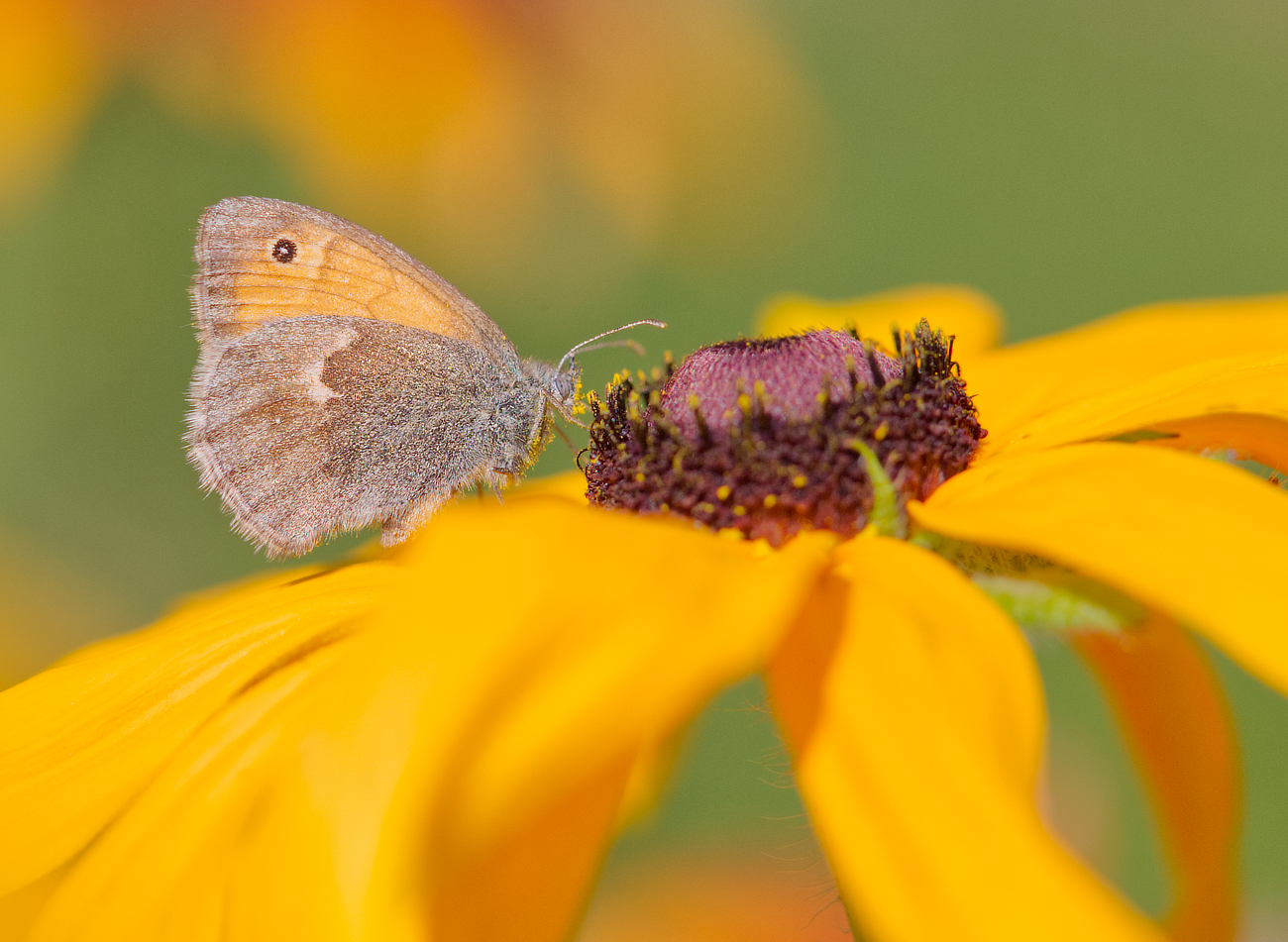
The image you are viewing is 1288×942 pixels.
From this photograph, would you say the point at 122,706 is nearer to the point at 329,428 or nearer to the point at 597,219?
the point at 329,428

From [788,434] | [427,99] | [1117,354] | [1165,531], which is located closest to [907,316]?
[1117,354]

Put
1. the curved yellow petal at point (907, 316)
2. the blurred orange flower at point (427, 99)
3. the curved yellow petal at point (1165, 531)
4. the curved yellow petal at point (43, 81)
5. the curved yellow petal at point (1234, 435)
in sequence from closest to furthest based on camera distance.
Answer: the curved yellow petal at point (1165, 531)
the curved yellow petal at point (1234, 435)
the curved yellow petal at point (907, 316)
the curved yellow petal at point (43, 81)
the blurred orange flower at point (427, 99)

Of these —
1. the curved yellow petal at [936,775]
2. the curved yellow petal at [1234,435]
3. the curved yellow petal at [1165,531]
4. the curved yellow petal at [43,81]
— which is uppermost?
the curved yellow petal at [43,81]

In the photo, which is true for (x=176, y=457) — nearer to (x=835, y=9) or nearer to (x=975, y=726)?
(x=975, y=726)

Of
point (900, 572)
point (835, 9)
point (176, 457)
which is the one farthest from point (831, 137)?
point (900, 572)

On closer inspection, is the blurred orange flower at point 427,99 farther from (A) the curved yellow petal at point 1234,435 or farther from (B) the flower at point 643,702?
(A) the curved yellow petal at point 1234,435

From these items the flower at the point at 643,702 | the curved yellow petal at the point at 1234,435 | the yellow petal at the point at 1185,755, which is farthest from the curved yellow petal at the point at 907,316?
the yellow petal at the point at 1185,755

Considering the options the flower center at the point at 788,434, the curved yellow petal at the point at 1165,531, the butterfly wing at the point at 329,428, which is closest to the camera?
the curved yellow petal at the point at 1165,531
